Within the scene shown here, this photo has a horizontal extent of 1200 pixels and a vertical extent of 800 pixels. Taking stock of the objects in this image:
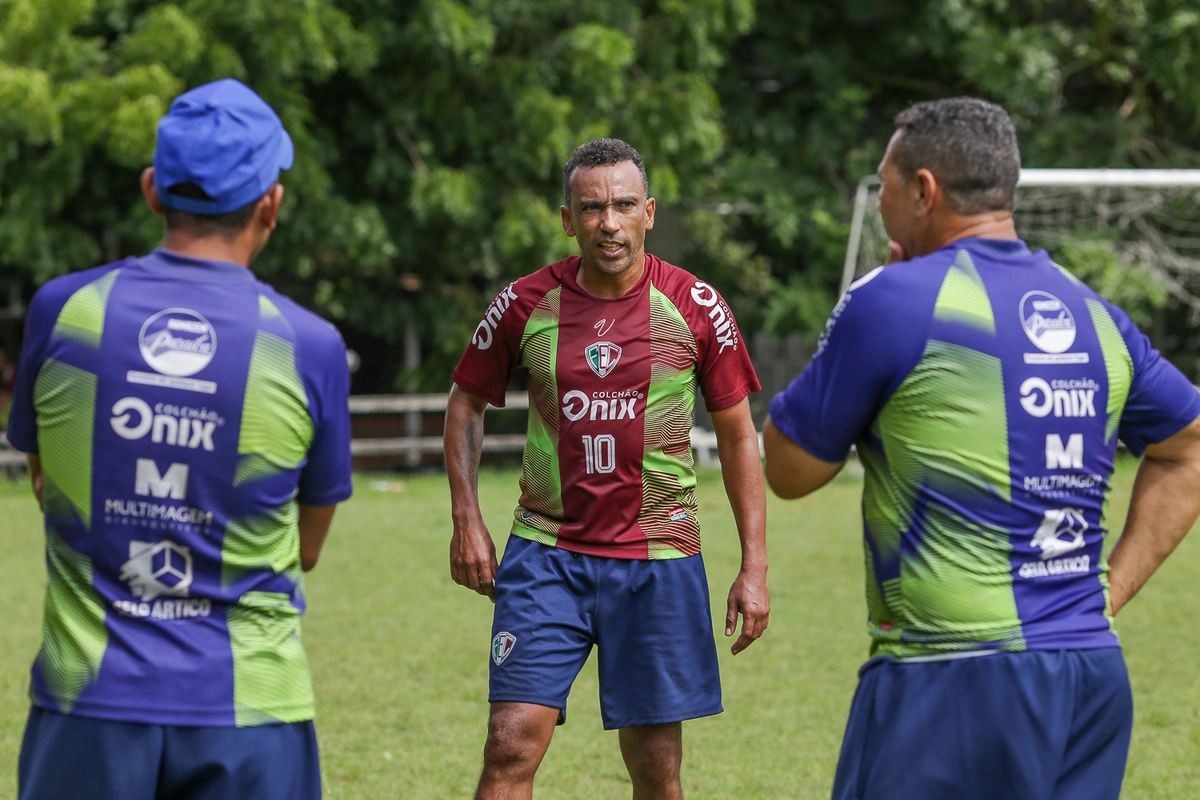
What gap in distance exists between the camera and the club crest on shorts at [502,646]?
4.37 metres

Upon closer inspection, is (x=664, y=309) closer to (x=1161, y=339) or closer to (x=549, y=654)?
(x=549, y=654)

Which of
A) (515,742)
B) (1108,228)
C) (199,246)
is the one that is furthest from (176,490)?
(1108,228)

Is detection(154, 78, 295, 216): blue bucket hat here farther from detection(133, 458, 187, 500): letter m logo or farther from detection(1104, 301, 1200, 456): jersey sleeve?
detection(1104, 301, 1200, 456): jersey sleeve

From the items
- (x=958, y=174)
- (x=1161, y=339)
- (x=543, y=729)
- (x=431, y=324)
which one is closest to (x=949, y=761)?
(x=958, y=174)

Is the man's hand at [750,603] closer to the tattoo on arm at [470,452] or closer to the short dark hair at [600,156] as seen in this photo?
the tattoo on arm at [470,452]

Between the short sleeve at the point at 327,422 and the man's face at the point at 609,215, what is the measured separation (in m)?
1.69

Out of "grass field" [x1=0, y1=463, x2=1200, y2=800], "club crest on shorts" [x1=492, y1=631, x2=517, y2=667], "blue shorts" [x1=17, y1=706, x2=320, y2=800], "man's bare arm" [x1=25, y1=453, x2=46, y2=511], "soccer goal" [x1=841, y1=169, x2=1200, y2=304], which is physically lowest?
"grass field" [x1=0, y1=463, x2=1200, y2=800]

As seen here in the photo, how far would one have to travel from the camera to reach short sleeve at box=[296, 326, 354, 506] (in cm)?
283

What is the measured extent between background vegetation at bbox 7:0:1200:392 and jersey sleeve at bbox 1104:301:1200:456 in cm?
1335

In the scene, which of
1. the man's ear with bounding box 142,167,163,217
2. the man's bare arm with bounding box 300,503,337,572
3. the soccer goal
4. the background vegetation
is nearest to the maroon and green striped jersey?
the man's bare arm with bounding box 300,503,337,572

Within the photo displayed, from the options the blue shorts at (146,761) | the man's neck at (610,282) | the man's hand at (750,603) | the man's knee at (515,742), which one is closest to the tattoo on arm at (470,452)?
the man's neck at (610,282)

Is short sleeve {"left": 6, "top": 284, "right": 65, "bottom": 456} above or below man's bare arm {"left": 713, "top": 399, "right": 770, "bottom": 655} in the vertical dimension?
above

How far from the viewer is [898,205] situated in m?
3.08

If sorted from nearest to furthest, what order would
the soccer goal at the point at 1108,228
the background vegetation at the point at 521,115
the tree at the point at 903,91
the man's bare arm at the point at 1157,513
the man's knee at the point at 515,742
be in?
the man's bare arm at the point at 1157,513 → the man's knee at the point at 515,742 → the background vegetation at the point at 521,115 → the soccer goal at the point at 1108,228 → the tree at the point at 903,91
